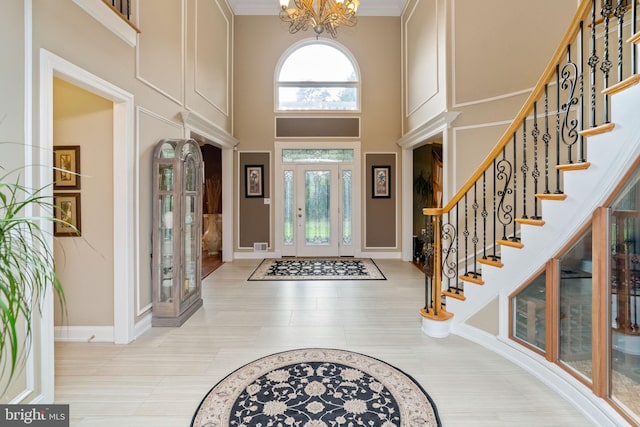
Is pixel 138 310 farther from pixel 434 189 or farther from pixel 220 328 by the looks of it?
pixel 434 189

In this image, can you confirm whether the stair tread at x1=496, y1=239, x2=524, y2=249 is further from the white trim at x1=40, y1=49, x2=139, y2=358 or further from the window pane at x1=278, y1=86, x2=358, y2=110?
the window pane at x1=278, y1=86, x2=358, y2=110

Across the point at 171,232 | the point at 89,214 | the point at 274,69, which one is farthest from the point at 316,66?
the point at 89,214

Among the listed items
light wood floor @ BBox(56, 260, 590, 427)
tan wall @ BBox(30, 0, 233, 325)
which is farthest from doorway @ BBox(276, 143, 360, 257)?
light wood floor @ BBox(56, 260, 590, 427)

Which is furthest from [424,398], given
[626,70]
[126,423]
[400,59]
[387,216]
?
[400,59]

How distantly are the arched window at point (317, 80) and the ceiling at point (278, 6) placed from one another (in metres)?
0.93

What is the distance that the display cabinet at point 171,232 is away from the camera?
130 inches

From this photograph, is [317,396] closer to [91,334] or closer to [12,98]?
[91,334]

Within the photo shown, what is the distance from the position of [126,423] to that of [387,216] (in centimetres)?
581

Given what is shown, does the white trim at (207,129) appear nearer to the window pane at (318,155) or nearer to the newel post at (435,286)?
the window pane at (318,155)

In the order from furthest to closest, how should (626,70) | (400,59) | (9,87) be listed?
1. (400,59)
2. (626,70)
3. (9,87)

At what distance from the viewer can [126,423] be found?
1895 millimetres

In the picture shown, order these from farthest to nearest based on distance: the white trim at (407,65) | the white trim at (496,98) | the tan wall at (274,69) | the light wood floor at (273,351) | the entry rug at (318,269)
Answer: the tan wall at (274,69)
the entry rug at (318,269)
the white trim at (407,65)
the white trim at (496,98)
the light wood floor at (273,351)

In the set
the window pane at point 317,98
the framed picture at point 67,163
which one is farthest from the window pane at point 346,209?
the framed picture at point 67,163

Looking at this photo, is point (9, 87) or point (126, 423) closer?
point (9, 87)
